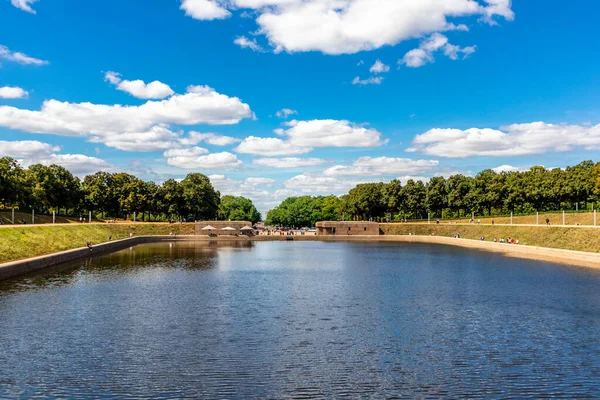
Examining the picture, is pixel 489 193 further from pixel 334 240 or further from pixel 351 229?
pixel 334 240

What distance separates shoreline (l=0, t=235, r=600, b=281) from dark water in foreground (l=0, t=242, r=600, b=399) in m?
4.29

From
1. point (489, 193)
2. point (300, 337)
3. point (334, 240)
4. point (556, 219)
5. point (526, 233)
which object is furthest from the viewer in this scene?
point (489, 193)

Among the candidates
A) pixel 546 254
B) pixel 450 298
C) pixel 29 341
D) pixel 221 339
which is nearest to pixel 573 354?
pixel 450 298

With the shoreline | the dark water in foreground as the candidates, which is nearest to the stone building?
the shoreline

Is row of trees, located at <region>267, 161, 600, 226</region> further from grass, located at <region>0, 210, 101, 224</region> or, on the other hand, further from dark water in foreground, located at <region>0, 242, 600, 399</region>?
grass, located at <region>0, 210, 101, 224</region>

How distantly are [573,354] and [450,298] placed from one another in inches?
560

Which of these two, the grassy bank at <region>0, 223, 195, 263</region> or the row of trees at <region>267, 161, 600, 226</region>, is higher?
the row of trees at <region>267, 161, 600, 226</region>

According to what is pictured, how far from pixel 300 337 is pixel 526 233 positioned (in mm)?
75263

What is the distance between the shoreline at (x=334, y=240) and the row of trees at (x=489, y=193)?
87.7ft

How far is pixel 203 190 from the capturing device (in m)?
139

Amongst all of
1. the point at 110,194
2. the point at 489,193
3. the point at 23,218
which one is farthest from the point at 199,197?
the point at 489,193

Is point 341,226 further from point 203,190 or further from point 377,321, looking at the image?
point 377,321

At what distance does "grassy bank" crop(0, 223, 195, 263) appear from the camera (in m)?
54.4

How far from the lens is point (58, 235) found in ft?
247
